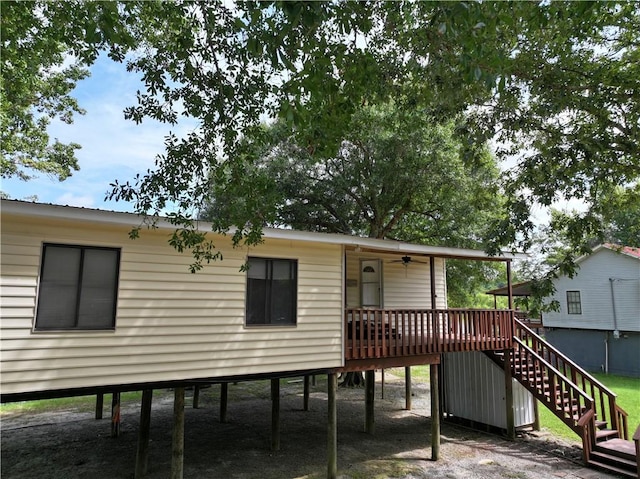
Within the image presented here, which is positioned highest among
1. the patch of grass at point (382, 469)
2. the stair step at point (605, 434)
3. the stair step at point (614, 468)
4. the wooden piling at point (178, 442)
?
the wooden piling at point (178, 442)

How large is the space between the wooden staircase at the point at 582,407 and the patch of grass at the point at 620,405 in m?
1.30

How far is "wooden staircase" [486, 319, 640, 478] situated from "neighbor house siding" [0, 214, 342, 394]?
18.6ft

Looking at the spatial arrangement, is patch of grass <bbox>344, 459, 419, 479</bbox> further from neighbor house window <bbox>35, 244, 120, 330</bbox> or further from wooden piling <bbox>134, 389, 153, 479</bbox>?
neighbor house window <bbox>35, 244, 120, 330</bbox>

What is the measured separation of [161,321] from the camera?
655 centimetres

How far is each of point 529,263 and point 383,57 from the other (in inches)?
1930

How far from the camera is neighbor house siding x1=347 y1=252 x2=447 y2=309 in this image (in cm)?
1209

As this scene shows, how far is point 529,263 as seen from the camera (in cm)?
4938

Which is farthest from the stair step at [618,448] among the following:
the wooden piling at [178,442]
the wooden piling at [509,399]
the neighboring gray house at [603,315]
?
the neighboring gray house at [603,315]

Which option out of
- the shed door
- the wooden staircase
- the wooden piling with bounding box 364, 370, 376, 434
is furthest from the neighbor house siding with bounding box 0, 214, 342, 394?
the wooden staircase

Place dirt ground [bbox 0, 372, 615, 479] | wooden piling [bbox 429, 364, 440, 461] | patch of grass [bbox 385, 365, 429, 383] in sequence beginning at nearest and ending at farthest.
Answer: dirt ground [bbox 0, 372, 615, 479] → wooden piling [bbox 429, 364, 440, 461] → patch of grass [bbox 385, 365, 429, 383]

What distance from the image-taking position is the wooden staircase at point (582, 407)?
8680 millimetres

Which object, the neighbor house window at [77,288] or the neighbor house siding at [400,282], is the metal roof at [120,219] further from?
the neighbor house siding at [400,282]

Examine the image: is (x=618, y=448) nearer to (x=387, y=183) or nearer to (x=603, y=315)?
(x=387, y=183)

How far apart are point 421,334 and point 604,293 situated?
721 inches
